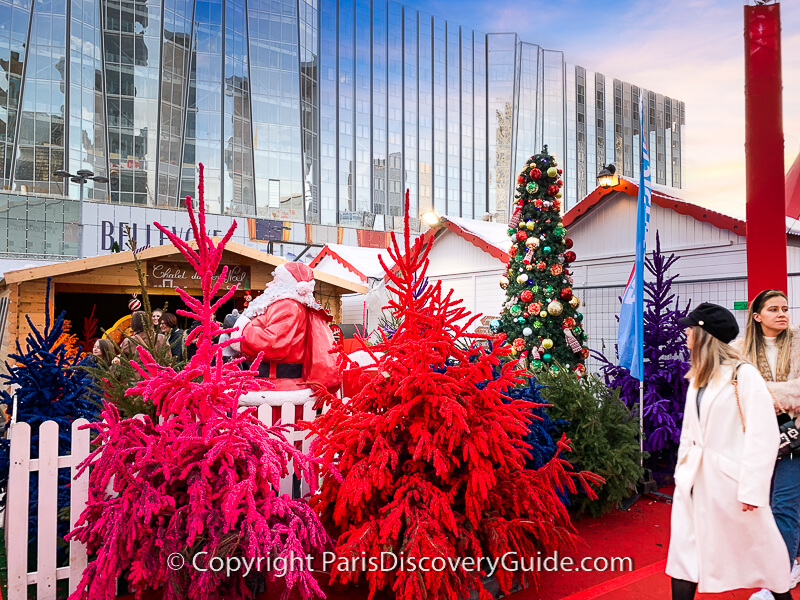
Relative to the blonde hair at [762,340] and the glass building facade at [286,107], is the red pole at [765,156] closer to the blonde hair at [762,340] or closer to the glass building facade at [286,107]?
the blonde hair at [762,340]

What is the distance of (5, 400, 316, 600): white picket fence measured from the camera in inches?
122

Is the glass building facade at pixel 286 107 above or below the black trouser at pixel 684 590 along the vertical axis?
above

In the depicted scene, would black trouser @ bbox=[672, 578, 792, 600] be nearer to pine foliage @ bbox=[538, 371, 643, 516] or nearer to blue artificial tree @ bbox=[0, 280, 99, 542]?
pine foliage @ bbox=[538, 371, 643, 516]

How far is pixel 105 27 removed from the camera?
2670 centimetres

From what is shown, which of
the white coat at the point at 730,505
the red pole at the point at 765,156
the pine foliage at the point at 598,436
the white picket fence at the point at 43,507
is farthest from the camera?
the red pole at the point at 765,156

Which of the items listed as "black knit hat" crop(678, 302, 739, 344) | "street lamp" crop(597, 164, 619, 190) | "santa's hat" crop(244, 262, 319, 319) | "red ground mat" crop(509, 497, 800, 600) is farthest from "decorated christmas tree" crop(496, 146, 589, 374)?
"black knit hat" crop(678, 302, 739, 344)

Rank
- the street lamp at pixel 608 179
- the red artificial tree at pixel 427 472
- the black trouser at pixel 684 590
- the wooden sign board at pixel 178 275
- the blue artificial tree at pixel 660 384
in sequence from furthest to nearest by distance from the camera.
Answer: the wooden sign board at pixel 178 275 → the street lamp at pixel 608 179 → the blue artificial tree at pixel 660 384 → the red artificial tree at pixel 427 472 → the black trouser at pixel 684 590

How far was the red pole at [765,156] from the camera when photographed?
5969mm

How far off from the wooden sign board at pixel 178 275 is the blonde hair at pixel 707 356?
Result: 30.8ft

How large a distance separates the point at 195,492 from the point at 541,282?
260 inches

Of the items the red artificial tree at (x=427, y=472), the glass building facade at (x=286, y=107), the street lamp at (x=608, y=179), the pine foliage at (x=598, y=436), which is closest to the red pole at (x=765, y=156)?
the pine foliage at (x=598, y=436)

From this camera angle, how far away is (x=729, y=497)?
2730 mm

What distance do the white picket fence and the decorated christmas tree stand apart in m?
6.02

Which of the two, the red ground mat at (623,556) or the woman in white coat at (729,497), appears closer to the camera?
the woman in white coat at (729,497)
